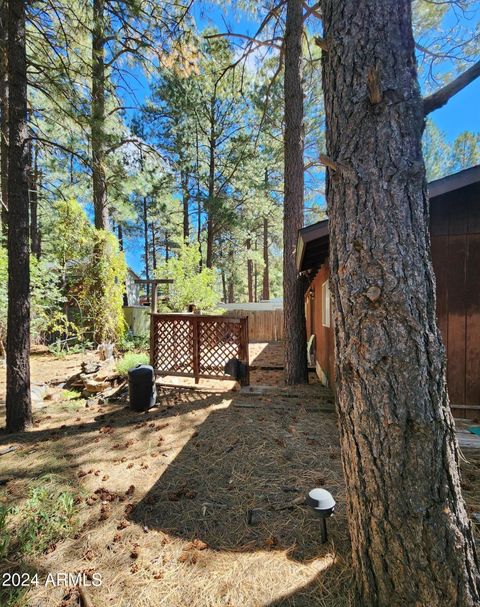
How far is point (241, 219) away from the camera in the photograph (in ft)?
43.2

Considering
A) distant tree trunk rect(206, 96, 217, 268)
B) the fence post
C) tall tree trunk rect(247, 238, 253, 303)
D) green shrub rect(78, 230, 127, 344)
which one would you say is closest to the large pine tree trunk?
the fence post

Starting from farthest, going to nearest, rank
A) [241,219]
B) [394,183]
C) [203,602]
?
[241,219]
[203,602]
[394,183]

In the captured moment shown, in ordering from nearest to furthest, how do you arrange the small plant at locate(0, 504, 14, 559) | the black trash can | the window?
the small plant at locate(0, 504, 14, 559)
the black trash can
the window

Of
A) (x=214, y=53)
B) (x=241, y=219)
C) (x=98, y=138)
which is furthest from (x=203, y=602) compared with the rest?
(x=241, y=219)

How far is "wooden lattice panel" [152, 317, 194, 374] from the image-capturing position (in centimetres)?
564

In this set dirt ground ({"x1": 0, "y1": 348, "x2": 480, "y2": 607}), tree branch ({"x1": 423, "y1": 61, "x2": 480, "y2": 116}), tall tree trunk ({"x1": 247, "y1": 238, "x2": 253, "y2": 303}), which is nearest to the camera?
tree branch ({"x1": 423, "y1": 61, "x2": 480, "y2": 116})

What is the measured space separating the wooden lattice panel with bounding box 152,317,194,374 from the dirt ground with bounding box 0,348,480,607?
144cm

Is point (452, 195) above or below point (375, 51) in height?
above

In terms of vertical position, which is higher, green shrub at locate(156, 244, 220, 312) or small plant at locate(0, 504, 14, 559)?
green shrub at locate(156, 244, 220, 312)

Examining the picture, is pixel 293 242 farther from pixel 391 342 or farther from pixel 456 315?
pixel 391 342

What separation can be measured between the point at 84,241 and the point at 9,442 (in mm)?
6091

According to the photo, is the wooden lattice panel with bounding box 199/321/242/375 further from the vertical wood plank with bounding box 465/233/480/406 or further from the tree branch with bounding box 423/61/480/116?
the tree branch with bounding box 423/61/480/116

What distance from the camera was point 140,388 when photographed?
4.42m

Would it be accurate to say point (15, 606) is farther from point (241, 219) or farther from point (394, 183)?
point (241, 219)
